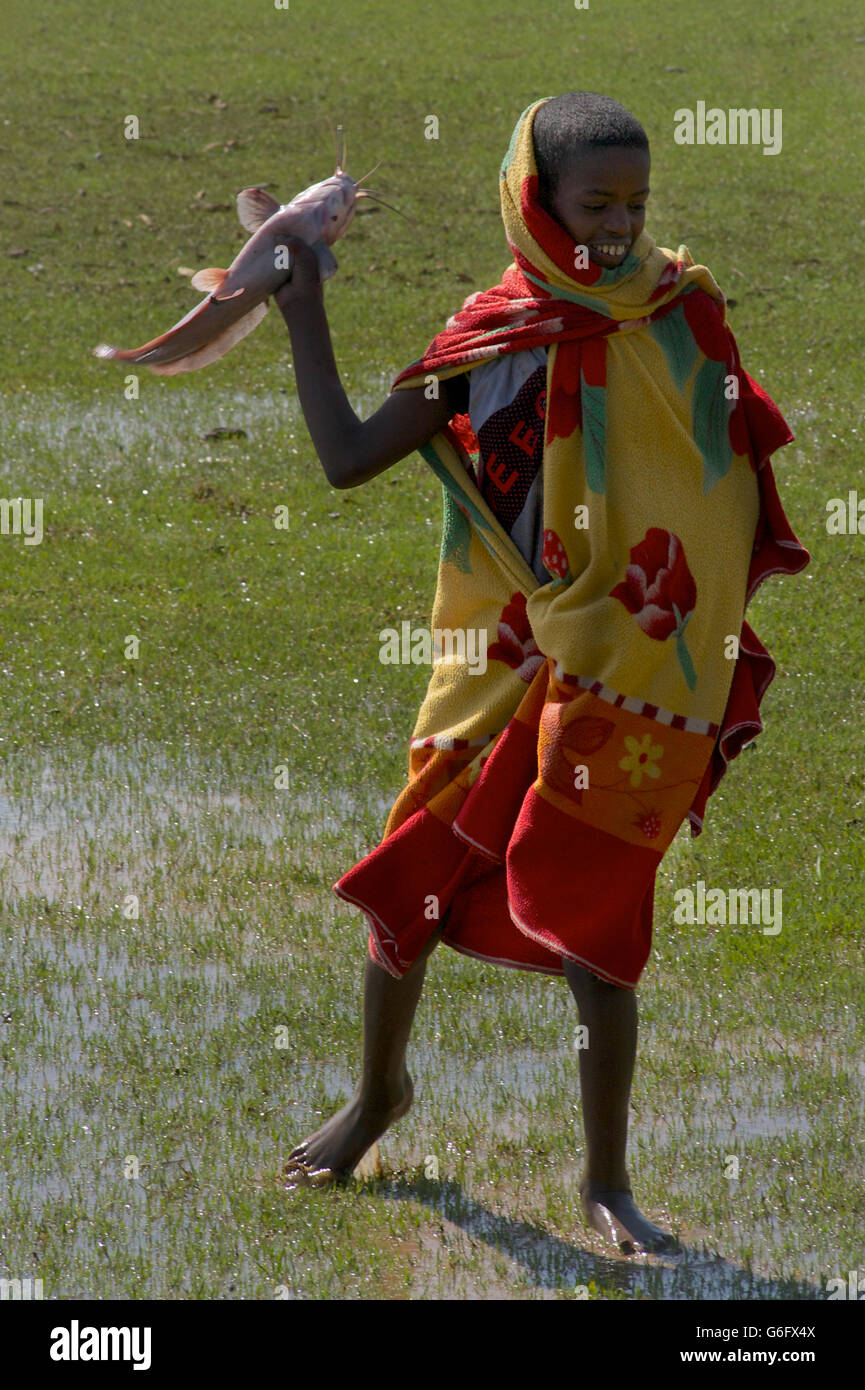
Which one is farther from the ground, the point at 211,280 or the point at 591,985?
the point at 211,280

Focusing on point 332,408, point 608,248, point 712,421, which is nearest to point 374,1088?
point 332,408

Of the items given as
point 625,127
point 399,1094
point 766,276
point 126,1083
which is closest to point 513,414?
point 625,127

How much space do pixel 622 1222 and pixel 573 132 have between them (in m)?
2.03

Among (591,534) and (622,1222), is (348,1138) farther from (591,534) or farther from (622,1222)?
(591,534)

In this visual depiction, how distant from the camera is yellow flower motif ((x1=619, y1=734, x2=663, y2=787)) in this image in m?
3.43

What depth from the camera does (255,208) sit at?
3551 mm

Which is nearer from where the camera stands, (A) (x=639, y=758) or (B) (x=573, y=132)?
(B) (x=573, y=132)

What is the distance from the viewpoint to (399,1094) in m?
3.88

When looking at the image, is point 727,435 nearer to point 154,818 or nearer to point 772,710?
point 154,818

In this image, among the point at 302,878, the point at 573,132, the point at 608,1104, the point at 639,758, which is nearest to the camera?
the point at 573,132

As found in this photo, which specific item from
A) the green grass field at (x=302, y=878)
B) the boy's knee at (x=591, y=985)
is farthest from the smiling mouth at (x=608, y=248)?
the green grass field at (x=302, y=878)

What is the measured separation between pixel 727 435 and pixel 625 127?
583mm

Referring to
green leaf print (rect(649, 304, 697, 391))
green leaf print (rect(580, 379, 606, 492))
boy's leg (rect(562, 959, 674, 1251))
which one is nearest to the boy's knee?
boy's leg (rect(562, 959, 674, 1251))

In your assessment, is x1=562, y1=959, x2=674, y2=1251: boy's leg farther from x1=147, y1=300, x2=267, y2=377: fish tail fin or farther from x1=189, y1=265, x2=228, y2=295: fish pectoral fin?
x1=189, y1=265, x2=228, y2=295: fish pectoral fin
